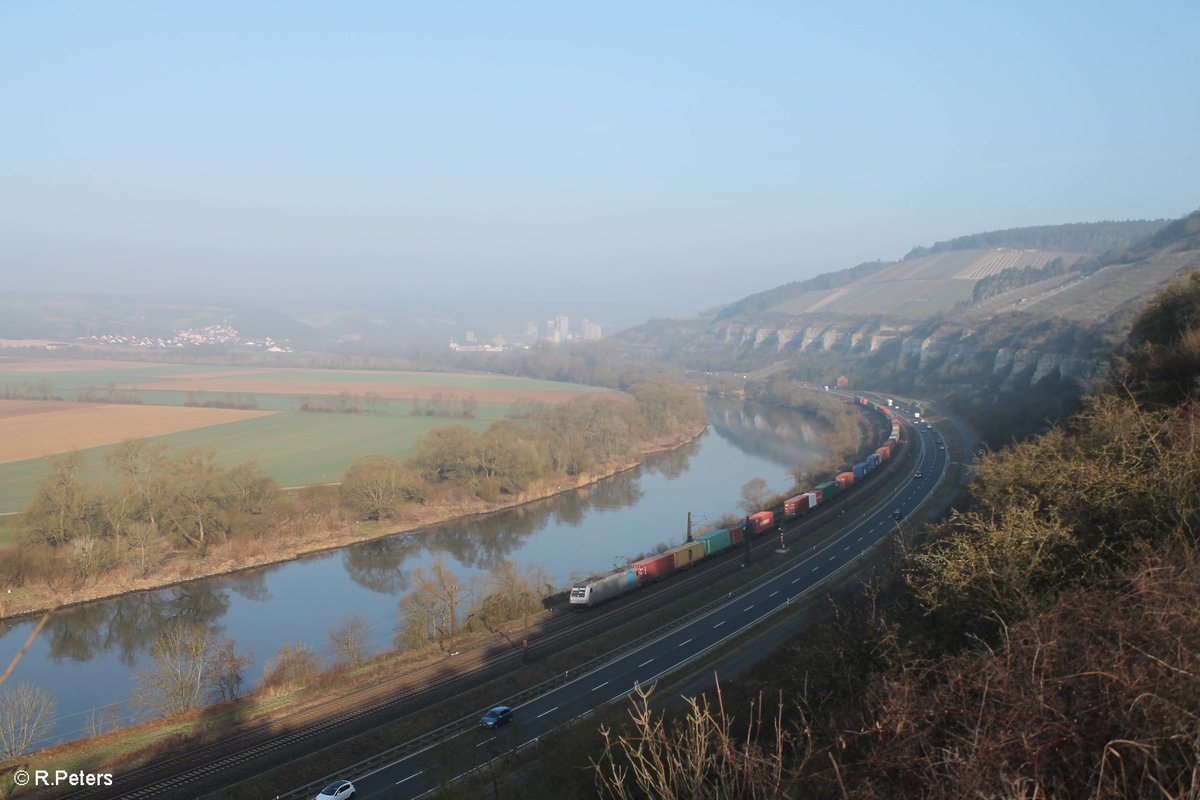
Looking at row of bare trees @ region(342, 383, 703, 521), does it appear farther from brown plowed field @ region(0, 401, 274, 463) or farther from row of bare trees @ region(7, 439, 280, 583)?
brown plowed field @ region(0, 401, 274, 463)

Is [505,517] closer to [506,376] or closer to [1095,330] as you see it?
[1095,330]

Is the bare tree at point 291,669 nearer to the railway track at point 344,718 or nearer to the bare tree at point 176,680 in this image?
the railway track at point 344,718

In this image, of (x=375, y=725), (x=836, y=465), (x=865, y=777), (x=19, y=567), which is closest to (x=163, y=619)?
(x=19, y=567)

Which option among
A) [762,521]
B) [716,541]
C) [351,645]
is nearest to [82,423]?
[351,645]

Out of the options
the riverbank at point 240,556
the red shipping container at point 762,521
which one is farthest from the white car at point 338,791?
the red shipping container at point 762,521

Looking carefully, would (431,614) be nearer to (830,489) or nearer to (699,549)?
(699,549)

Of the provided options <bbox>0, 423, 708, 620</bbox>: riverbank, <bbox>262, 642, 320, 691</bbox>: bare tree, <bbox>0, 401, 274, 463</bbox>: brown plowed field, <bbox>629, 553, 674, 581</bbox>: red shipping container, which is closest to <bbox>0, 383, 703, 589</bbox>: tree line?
<bbox>0, 423, 708, 620</bbox>: riverbank
